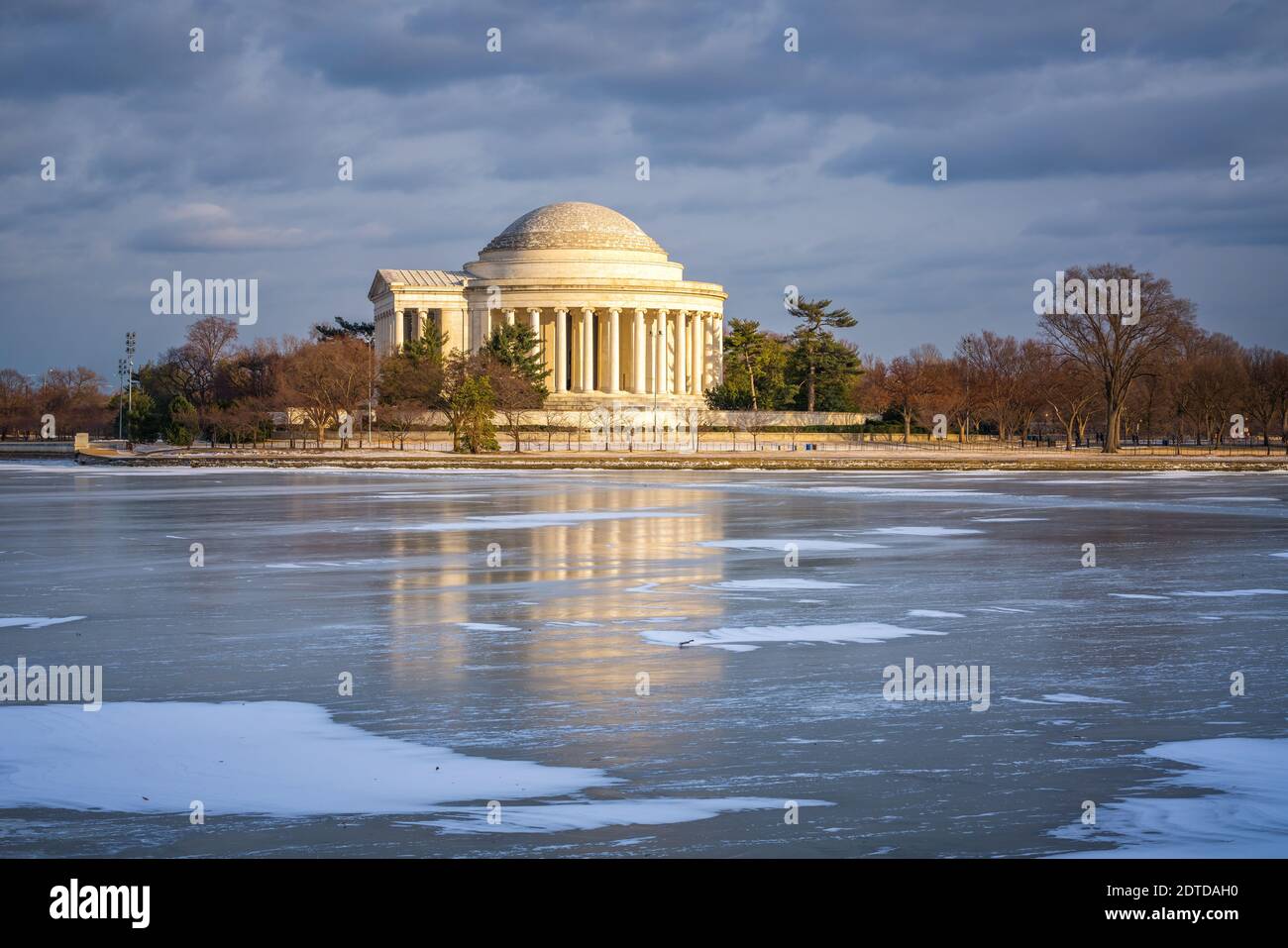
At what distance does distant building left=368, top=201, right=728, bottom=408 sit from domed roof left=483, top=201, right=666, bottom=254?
0.40 ft

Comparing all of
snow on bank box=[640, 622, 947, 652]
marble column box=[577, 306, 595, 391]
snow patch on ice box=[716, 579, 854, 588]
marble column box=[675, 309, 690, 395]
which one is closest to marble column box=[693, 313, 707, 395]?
marble column box=[675, 309, 690, 395]

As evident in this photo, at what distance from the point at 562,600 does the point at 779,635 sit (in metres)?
4.22

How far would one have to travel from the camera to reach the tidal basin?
9.55m

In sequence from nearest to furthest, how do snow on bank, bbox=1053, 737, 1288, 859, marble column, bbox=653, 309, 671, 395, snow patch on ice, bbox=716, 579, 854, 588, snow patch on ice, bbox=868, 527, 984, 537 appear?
snow on bank, bbox=1053, 737, 1288, 859, snow patch on ice, bbox=716, 579, 854, 588, snow patch on ice, bbox=868, 527, 984, 537, marble column, bbox=653, 309, 671, 395

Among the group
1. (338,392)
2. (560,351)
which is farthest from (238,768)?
(560,351)

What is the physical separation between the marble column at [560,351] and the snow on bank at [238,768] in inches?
4465

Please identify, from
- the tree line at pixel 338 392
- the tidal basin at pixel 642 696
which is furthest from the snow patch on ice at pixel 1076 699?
the tree line at pixel 338 392

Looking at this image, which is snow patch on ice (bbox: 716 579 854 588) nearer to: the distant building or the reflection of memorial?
the reflection of memorial

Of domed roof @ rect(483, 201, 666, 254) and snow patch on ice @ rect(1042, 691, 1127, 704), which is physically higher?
domed roof @ rect(483, 201, 666, 254)

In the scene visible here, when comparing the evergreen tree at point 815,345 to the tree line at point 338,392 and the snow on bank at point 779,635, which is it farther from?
the snow on bank at point 779,635

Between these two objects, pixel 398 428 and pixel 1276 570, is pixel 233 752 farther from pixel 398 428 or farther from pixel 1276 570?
pixel 398 428

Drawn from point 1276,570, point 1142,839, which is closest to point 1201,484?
point 1276,570

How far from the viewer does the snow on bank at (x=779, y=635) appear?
17.1 meters

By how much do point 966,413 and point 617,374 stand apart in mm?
30808
